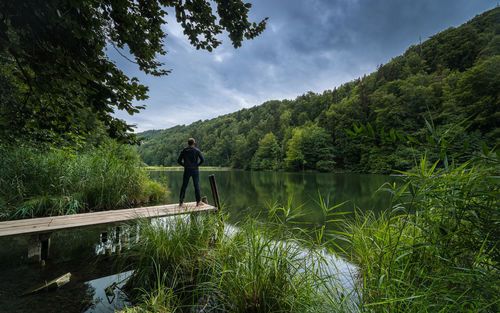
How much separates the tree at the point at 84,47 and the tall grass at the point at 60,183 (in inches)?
113

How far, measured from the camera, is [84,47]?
72.4 inches

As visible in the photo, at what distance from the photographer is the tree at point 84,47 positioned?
58.6 inches

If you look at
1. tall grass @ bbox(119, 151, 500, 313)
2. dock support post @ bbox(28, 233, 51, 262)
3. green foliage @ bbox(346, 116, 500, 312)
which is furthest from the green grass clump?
dock support post @ bbox(28, 233, 51, 262)

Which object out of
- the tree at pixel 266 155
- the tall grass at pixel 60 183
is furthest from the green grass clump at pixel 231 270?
the tree at pixel 266 155

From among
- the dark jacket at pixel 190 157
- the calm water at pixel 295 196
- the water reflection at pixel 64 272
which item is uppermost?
the dark jacket at pixel 190 157

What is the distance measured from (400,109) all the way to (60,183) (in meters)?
44.8

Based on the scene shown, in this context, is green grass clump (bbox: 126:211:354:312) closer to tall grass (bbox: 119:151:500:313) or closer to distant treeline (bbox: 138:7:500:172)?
tall grass (bbox: 119:151:500:313)

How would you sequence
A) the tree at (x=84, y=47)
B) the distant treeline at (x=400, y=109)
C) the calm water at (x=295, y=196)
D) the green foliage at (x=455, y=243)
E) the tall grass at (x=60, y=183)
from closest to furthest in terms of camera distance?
the green foliage at (x=455, y=243) < the tree at (x=84, y=47) < the tall grass at (x=60, y=183) < the calm water at (x=295, y=196) < the distant treeline at (x=400, y=109)

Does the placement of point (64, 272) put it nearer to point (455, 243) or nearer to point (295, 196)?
point (455, 243)

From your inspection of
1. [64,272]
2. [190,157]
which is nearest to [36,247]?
[64,272]

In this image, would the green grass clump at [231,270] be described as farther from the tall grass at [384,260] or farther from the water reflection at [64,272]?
the water reflection at [64,272]

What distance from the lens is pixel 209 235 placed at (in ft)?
10.5

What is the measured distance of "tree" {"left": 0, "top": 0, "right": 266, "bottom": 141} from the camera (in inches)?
58.6

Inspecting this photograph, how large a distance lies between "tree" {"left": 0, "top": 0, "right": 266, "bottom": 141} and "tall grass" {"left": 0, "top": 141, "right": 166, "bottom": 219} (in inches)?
113
